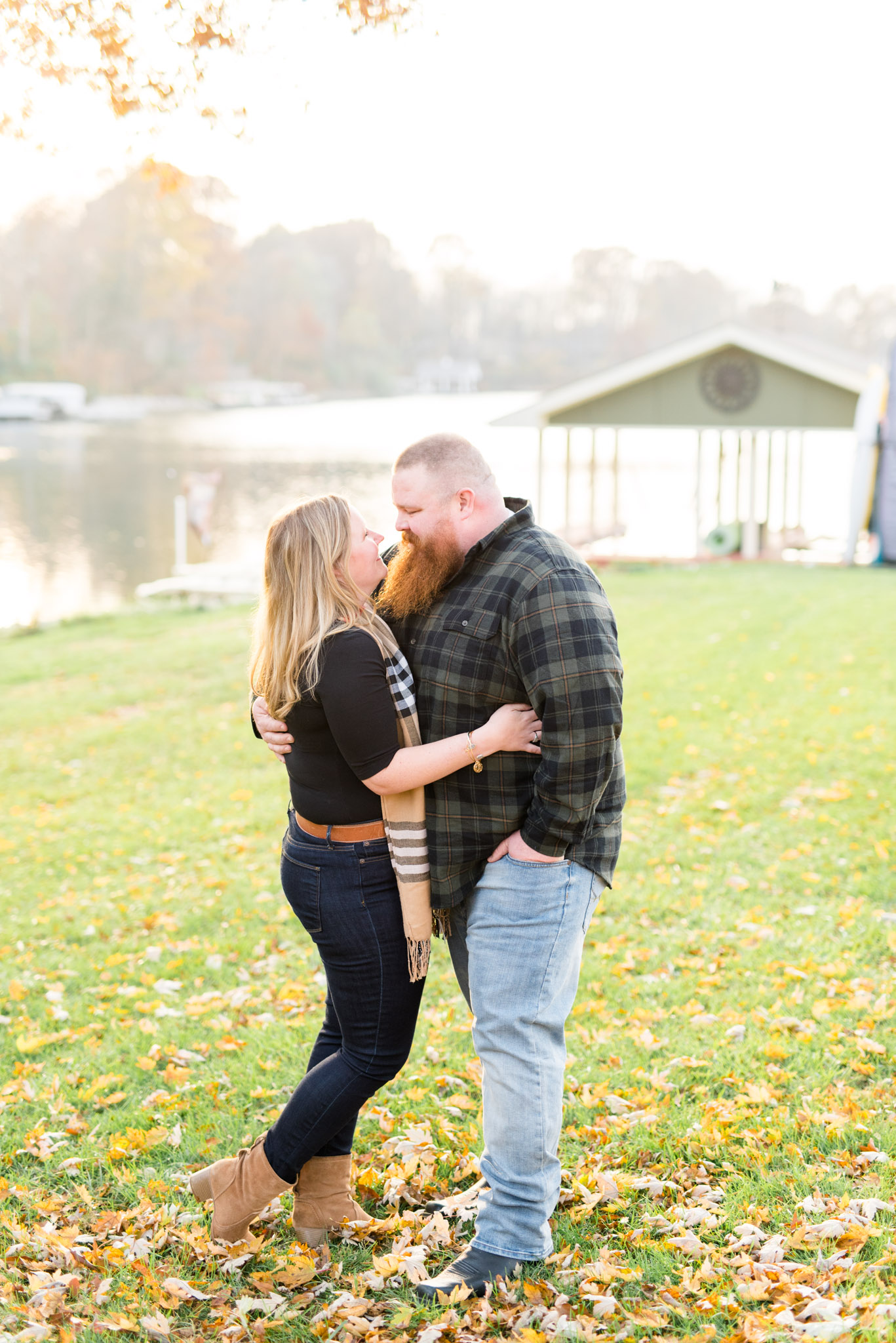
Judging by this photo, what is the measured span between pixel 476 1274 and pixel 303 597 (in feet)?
6.52

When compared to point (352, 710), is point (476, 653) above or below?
above

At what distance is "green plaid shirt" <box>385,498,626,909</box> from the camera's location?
298cm

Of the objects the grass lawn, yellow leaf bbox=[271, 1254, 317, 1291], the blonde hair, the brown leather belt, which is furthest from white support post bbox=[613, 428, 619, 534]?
yellow leaf bbox=[271, 1254, 317, 1291]

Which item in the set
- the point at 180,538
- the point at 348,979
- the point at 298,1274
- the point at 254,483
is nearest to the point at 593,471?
the point at 180,538

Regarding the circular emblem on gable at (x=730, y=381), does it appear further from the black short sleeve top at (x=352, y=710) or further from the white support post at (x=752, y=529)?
the black short sleeve top at (x=352, y=710)

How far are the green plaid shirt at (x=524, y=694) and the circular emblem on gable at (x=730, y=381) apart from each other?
20350 mm

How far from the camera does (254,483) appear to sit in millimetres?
50281

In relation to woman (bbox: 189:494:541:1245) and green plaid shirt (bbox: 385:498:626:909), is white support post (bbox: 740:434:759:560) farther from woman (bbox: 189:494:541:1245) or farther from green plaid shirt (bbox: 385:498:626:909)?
woman (bbox: 189:494:541:1245)

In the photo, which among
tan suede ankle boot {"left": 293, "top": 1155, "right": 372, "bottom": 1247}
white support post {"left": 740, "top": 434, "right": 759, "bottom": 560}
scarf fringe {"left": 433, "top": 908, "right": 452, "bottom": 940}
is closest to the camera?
scarf fringe {"left": 433, "top": 908, "right": 452, "bottom": 940}

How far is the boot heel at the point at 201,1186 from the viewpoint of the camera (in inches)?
144

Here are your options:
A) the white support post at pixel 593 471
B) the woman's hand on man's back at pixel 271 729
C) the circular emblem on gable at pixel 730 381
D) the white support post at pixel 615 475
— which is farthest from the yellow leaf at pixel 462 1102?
the white support post at pixel 615 475

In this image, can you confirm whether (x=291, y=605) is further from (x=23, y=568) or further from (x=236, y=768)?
(x=23, y=568)

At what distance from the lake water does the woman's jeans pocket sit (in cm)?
594

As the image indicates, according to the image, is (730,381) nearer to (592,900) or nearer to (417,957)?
(592,900)
